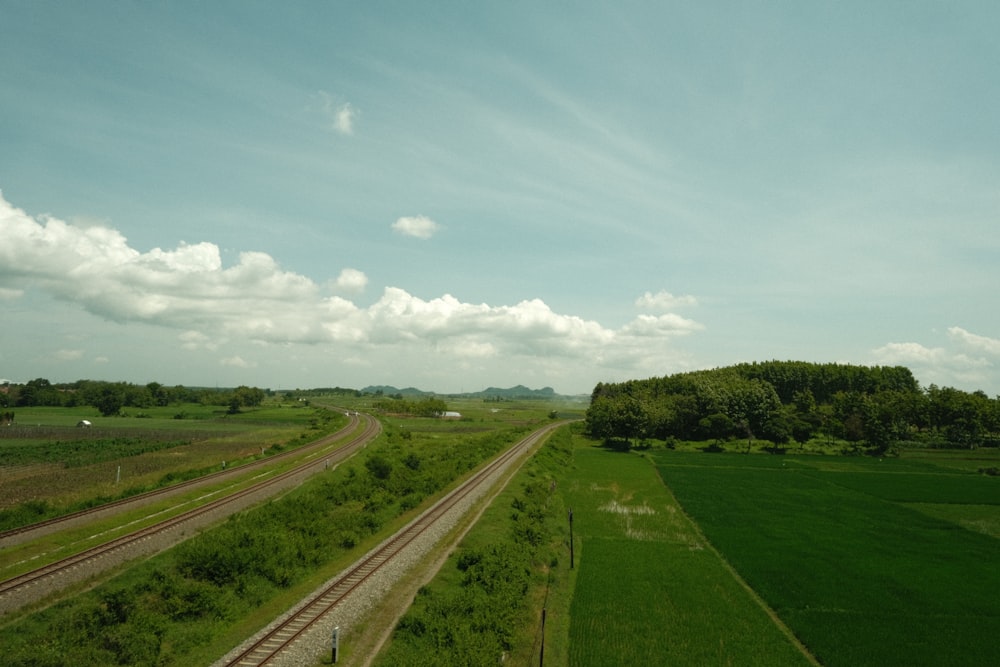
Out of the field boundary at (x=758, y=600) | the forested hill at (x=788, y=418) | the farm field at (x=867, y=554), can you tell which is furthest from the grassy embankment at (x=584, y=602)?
the forested hill at (x=788, y=418)

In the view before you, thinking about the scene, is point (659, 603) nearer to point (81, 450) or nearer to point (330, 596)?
point (330, 596)

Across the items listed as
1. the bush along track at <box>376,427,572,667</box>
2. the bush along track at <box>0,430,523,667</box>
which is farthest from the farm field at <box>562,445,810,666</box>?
the bush along track at <box>0,430,523,667</box>

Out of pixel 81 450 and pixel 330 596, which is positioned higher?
pixel 330 596

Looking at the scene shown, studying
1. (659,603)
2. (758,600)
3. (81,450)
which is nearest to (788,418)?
(758,600)

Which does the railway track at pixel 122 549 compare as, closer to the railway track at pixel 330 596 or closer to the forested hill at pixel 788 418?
the railway track at pixel 330 596

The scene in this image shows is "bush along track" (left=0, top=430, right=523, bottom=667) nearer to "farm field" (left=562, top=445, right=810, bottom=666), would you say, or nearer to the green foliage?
"farm field" (left=562, top=445, right=810, bottom=666)

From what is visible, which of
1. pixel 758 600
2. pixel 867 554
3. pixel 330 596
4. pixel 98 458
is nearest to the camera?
pixel 330 596
